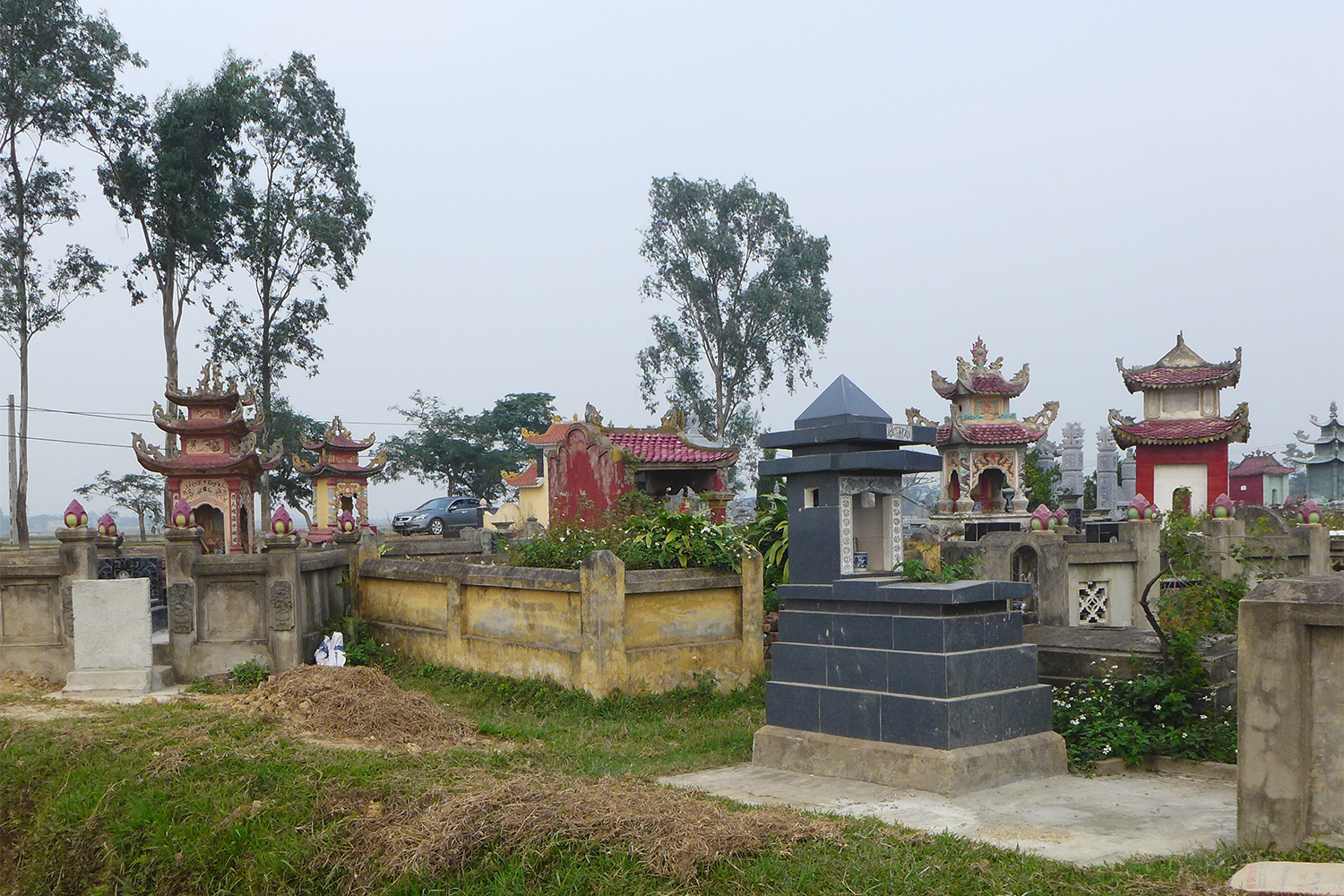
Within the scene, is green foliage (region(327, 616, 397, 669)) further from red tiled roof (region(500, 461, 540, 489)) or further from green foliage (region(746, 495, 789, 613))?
red tiled roof (region(500, 461, 540, 489))

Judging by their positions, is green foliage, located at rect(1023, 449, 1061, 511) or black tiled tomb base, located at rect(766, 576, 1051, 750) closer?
black tiled tomb base, located at rect(766, 576, 1051, 750)

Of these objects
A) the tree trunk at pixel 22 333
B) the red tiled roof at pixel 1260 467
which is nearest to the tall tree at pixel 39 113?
the tree trunk at pixel 22 333

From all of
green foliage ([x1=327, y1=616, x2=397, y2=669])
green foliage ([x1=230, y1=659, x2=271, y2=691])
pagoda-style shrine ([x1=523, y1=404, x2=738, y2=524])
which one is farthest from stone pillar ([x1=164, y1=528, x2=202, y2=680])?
pagoda-style shrine ([x1=523, y1=404, x2=738, y2=524])

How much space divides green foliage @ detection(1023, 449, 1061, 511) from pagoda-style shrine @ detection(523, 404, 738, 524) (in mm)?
14398

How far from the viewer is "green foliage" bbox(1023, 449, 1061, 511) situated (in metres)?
36.5

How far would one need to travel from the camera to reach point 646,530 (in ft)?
42.6

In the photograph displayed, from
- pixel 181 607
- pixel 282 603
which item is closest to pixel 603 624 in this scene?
pixel 282 603

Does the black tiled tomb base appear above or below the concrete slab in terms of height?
above

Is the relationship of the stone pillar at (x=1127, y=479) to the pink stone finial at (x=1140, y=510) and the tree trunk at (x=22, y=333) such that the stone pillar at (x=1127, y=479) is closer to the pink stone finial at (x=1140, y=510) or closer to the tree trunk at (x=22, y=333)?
the pink stone finial at (x=1140, y=510)

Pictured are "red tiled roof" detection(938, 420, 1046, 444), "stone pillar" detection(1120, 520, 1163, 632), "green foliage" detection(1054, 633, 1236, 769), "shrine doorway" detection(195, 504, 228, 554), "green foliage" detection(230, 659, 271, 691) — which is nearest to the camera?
"green foliage" detection(1054, 633, 1236, 769)

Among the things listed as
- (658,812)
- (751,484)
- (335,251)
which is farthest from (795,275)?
(658,812)

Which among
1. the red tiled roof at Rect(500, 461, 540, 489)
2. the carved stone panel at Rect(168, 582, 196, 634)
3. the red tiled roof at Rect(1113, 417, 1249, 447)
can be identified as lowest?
the carved stone panel at Rect(168, 582, 196, 634)

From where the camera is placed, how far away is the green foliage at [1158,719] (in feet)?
28.4

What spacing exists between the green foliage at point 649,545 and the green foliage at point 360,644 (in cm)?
234
